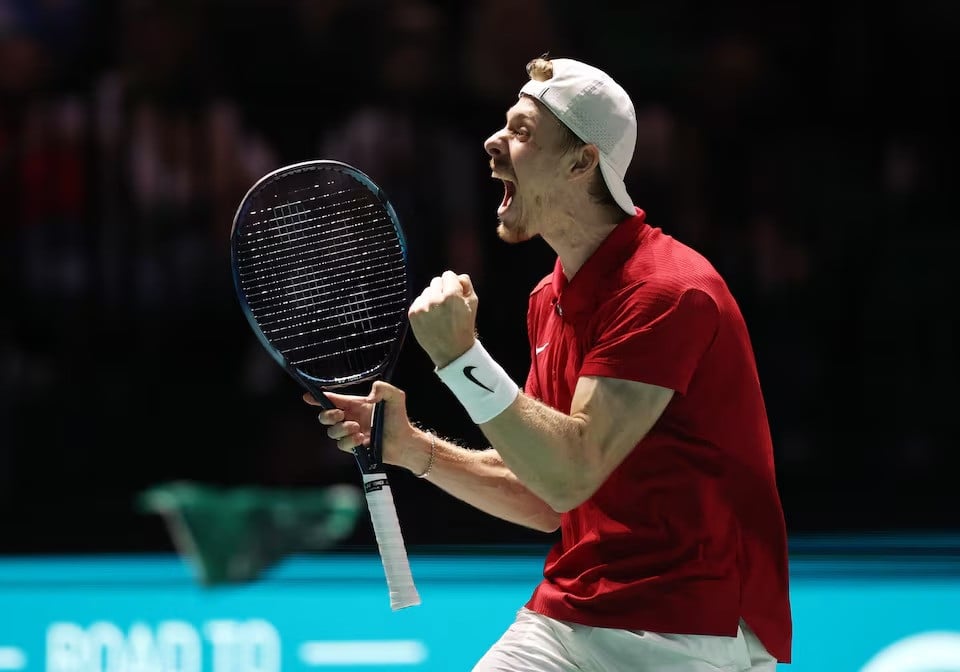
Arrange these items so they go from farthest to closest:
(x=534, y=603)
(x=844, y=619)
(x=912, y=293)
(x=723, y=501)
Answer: (x=912, y=293), (x=844, y=619), (x=534, y=603), (x=723, y=501)

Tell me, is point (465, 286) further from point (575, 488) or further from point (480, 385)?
point (575, 488)

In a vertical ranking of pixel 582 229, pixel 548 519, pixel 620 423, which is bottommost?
pixel 548 519

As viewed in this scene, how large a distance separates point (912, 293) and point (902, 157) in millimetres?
476

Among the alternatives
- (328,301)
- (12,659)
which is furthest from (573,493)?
(12,659)

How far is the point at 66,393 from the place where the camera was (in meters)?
4.72

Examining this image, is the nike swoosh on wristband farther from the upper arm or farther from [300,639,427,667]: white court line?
[300,639,427,667]: white court line

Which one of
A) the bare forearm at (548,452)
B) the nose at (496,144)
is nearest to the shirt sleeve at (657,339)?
the bare forearm at (548,452)

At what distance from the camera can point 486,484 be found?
242cm

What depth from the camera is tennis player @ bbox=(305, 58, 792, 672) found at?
1951 millimetres

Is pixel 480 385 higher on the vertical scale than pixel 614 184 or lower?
lower

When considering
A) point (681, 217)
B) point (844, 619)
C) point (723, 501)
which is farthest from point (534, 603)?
point (681, 217)

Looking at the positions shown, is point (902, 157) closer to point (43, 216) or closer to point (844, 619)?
point (844, 619)

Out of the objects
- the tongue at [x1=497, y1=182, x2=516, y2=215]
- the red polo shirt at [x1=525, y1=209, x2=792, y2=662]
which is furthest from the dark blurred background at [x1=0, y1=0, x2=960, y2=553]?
the red polo shirt at [x1=525, y1=209, x2=792, y2=662]

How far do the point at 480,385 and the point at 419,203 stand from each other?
2652 mm
